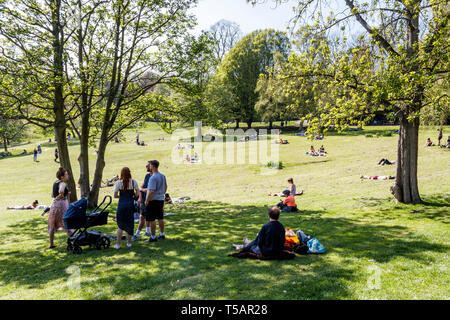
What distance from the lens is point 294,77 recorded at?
14086 millimetres

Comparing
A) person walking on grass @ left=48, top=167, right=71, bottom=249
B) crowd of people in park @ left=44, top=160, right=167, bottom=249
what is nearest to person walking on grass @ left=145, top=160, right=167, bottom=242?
crowd of people in park @ left=44, top=160, right=167, bottom=249

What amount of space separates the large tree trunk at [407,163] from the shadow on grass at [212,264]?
10.9 feet


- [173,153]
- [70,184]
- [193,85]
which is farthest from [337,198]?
[173,153]

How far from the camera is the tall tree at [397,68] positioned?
1030 cm

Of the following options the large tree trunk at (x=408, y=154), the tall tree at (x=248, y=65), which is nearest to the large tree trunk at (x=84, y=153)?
the large tree trunk at (x=408, y=154)

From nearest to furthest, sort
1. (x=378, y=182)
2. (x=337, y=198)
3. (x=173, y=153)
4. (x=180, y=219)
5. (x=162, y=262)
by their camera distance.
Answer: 1. (x=162, y=262)
2. (x=180, y=219)
3. (x=337, y=198)
4. (x=378, y=182)
5. (x=173, y=153)

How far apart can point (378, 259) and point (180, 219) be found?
8526mm

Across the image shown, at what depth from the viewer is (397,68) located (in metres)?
10.8

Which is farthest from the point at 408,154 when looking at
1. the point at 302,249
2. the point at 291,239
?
the point at 302,249

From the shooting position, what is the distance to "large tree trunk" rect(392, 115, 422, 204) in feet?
42.1

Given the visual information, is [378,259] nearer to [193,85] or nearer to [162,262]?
[162,262]

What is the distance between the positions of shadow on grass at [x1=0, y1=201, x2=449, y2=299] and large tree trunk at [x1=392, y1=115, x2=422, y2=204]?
131 inches

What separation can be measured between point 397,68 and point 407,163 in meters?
4.14
